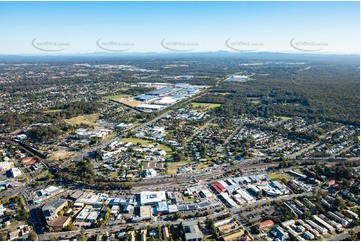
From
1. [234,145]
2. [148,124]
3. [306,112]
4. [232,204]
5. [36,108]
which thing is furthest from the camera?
[36,108]

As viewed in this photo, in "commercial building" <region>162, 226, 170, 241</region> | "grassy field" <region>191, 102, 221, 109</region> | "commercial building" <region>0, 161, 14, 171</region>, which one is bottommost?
"commercial building" <region>162, 226, 170, 241</region>

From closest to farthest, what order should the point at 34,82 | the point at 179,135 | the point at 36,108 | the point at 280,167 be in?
the point at 280,167, the point at 179,135, the point at 36,108, the point at 34,82

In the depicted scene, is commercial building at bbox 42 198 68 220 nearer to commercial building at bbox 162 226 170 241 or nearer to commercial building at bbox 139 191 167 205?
commercial building at bbox 139 191 167 205

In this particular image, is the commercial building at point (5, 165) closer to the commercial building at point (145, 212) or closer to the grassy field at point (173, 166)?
the commercial building at point (145, 212)

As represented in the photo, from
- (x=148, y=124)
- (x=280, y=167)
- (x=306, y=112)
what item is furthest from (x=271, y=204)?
(x=306, y=112)

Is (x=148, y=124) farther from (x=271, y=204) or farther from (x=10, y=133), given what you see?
(x=271, y=204)

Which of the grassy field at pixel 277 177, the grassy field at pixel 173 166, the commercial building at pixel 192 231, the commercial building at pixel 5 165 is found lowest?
the grassy field at pixel 277 177

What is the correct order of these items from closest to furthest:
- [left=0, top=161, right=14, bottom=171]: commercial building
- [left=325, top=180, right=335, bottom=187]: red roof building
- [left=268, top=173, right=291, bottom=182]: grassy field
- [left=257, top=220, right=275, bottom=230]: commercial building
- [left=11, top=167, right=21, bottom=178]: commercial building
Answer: [left=257, top=220, right=275, bottom=230]: commercial building, [left=325, top=180, right=335, bottom=187]: red roof building, [left=268, top=173, right=291, bottom=182]: grassy field, [left=11, top=167, right=21, bottom=178]: commercial building, [left=0, top=161, right=14, bottom=171]: commercial building

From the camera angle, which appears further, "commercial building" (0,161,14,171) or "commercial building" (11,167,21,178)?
"commercial building" (0,161,14,171)

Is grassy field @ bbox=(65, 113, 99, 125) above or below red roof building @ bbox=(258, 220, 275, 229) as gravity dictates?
above

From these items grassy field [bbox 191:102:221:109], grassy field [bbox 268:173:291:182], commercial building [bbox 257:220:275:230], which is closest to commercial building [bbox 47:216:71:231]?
commercial building [bbox 257:220:275:230]

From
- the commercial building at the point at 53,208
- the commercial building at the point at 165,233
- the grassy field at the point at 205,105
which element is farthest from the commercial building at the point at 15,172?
the grassy field at the point at 205,105
